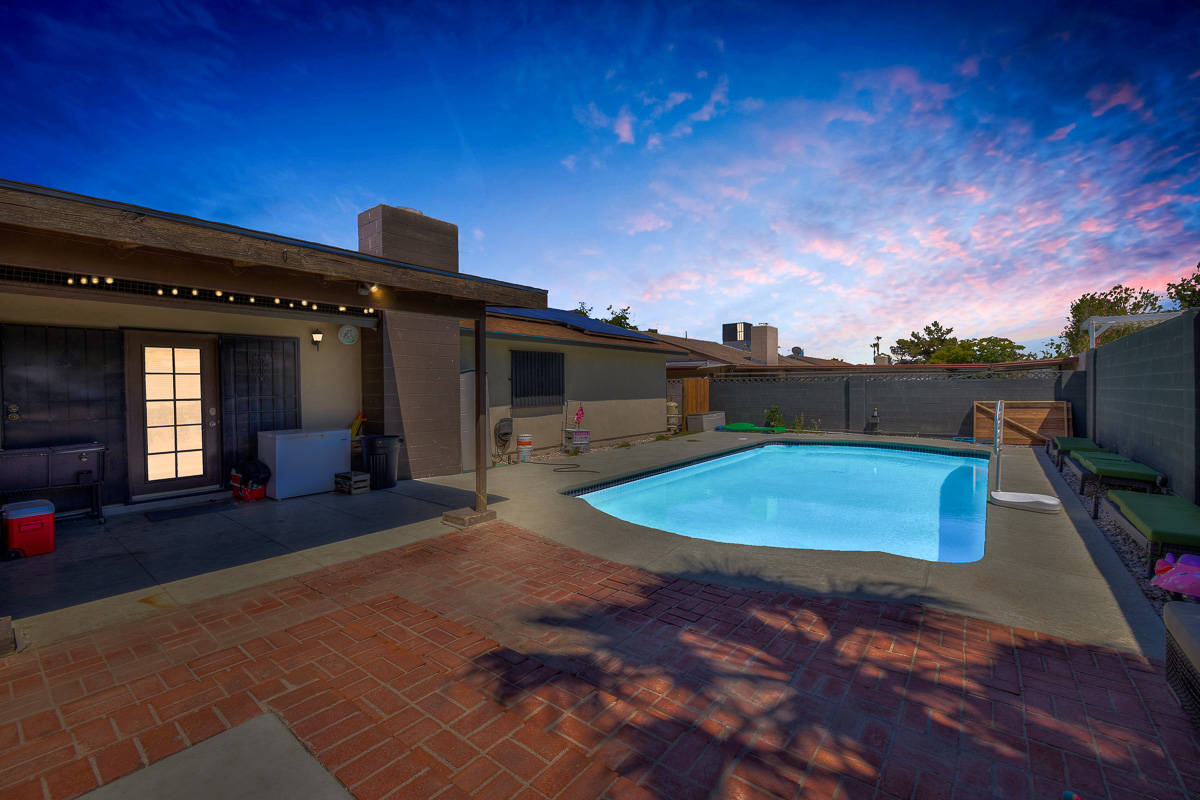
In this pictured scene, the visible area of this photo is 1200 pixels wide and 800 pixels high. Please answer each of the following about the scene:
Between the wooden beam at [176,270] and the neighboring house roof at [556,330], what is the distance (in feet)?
14.4

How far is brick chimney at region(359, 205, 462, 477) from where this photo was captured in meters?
8.05

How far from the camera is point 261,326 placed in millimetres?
7203

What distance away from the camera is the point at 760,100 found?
10.2 meters

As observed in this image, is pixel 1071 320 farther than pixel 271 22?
Yes

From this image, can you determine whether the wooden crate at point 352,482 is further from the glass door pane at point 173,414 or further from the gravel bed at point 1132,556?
the gravel bed at point 1132,556

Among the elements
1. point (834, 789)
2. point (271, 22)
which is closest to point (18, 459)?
point (834, 789)

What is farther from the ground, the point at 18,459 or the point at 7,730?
the point at 18,459

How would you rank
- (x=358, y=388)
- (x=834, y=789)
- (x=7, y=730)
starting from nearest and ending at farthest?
(x=834, y=789) → (x=7, y=730) → (x=358, y=388)

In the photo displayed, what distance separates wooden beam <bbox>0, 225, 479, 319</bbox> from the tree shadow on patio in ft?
10.6

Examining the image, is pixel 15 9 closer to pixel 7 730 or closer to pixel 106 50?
pixel 106 50

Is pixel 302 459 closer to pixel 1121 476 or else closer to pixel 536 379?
pixel 536 379

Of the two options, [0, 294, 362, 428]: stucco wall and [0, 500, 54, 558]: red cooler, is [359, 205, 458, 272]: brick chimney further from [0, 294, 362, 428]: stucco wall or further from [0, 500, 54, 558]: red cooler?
[0, 500, 54, 558]: red cooler

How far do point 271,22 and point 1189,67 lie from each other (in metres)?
15.1

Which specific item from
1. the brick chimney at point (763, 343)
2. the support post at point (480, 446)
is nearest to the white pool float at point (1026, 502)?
the support post at point (480, 446)
